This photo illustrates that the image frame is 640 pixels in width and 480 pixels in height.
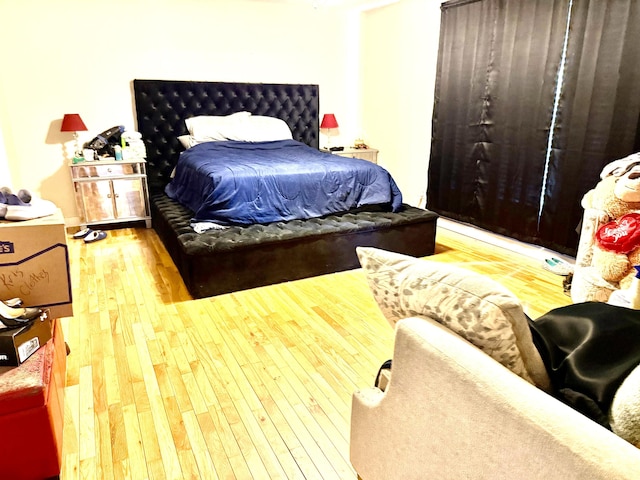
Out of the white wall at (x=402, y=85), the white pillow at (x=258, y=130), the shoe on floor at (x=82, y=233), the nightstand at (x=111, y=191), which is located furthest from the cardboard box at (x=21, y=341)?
the white wall at (x=402, y=85)

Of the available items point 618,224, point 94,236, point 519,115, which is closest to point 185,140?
point 94,236

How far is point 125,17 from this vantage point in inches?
174

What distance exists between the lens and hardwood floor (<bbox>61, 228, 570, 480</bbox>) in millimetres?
1624

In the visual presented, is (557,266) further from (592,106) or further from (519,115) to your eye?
(519,115)

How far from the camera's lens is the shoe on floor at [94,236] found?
4093 mm

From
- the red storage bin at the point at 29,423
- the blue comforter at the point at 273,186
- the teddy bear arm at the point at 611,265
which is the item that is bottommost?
the red storage bin at the point at 29,423

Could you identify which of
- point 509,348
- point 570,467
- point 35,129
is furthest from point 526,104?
point 35,129

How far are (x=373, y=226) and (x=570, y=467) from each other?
2751 mm

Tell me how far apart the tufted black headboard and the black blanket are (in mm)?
4420

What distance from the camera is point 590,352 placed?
1.02 meters

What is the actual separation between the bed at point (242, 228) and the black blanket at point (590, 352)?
2098mm

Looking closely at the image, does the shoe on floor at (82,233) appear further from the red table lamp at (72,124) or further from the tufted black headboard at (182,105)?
the red table lamp at (72,124)

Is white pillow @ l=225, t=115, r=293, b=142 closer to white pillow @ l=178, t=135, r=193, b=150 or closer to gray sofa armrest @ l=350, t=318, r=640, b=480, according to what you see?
white pillow @ l=178, t=135, r=193, b=150

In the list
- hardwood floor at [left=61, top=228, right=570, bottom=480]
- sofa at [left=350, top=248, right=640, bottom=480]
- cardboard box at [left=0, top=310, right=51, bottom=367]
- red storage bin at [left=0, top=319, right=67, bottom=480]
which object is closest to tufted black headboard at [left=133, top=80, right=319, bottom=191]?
hardwood floor at [left=61, top=228, right=570, bottom=480]
